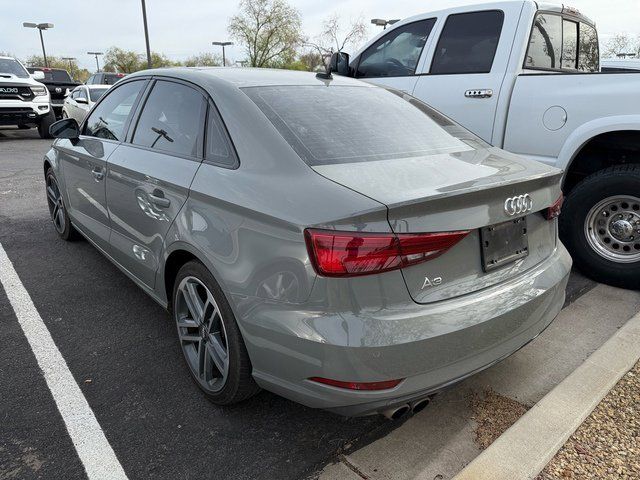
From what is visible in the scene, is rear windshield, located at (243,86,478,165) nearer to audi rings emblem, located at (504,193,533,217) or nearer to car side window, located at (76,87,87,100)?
audi rings emblem, located at (504,193,533,217)

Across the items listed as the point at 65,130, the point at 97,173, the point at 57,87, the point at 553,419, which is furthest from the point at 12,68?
the point at 553,419

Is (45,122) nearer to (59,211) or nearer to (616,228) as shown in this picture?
(59,211)

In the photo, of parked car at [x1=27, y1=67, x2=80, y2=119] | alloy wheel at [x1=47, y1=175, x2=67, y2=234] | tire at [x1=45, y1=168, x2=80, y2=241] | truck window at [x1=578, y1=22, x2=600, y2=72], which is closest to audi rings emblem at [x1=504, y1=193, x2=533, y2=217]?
truck window at [x1=578, y1=22, x2=600, y2=72]

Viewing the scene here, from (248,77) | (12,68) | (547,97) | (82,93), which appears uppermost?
(12,68)

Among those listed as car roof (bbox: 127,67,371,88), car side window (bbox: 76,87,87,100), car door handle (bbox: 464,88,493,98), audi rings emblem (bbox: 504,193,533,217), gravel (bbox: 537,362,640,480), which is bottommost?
gravel (bbox: 537,362,640,480)

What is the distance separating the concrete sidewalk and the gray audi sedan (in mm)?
337

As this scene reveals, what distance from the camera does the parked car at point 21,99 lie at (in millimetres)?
12492

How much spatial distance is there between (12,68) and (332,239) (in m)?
15.1

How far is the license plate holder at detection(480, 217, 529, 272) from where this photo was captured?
2.10 m

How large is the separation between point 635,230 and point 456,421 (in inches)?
91.4

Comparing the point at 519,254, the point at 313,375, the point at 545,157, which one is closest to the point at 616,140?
the point at 545,157

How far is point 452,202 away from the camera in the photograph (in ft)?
6.44

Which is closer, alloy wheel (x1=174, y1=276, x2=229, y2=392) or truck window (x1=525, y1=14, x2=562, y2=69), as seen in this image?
alloy wheel (x1=174, y1=276, x2=229, y2=392)

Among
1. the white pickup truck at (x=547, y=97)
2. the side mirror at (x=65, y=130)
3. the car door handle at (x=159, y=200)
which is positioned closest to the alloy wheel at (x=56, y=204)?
the side mirror at (x=65, y=130)
